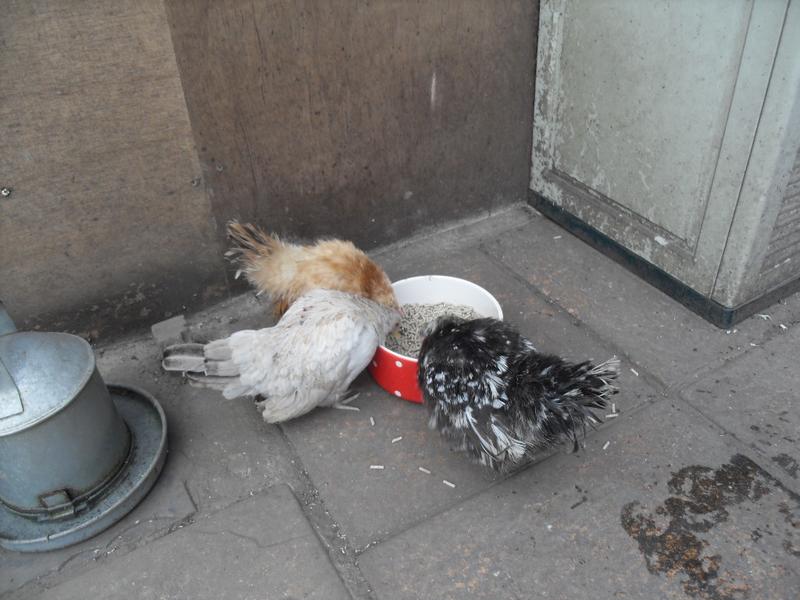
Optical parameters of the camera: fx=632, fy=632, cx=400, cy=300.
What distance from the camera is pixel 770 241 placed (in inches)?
112

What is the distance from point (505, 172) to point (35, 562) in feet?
10.3

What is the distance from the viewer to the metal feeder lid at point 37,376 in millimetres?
2127

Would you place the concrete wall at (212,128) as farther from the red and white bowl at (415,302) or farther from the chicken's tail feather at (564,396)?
the chicken's tail feather at (564,396)

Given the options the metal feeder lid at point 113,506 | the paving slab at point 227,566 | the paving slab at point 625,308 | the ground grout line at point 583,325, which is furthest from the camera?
the paving slab at point 625,308

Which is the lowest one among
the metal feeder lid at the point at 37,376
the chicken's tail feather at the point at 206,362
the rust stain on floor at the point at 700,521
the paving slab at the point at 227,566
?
the paving slab at the point at 227,566

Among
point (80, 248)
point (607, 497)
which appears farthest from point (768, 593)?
point (80, 248)

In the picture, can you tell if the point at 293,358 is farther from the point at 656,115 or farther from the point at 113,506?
the point at 656,115

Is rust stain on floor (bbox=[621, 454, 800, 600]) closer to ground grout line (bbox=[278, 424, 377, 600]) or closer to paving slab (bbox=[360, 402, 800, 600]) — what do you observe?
paving slab (bbox=[360, 402, 800, 600])

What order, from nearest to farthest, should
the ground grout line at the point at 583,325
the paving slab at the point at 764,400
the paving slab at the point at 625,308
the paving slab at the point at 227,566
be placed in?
the paving slab at the point at 227,566, the paving slab at the point at 764,400, the ground grout line at the point at 583,325, the paving slab at the point at 625,308

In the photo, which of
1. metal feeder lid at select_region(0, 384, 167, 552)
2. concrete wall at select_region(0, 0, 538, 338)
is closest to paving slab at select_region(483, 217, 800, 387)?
concrete wall at select_region(0, 0, 538, 338)

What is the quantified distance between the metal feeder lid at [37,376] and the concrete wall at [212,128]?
0.76m


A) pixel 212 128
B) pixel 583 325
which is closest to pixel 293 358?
pixel 212 128

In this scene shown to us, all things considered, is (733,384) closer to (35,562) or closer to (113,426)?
(113,426)

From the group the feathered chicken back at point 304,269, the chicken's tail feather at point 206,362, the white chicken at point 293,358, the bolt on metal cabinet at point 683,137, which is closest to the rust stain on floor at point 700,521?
the bolt on metal cabinet at point 683,137
